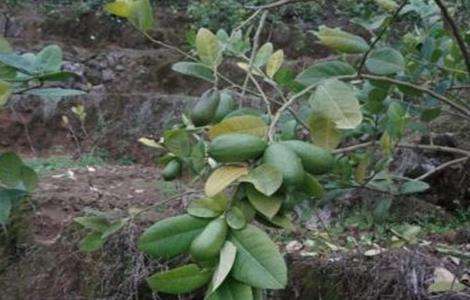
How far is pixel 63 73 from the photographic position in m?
0.88

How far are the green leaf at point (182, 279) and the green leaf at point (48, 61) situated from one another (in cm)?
44

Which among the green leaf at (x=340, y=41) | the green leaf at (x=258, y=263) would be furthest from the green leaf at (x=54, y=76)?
the green leaf at (x=258, y=263)

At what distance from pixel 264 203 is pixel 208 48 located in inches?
11.5

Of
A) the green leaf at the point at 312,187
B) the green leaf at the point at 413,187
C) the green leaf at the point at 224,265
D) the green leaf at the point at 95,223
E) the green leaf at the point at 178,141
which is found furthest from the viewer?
the green leaf at the point at 413,187

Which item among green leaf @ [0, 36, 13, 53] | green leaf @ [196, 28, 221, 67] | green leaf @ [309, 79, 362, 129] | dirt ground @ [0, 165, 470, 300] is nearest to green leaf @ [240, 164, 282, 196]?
green leaf @ [309, 79, 362, 129]

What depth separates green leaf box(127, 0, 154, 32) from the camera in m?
0.87

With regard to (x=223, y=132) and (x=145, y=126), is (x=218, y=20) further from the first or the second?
(x=223, y=132)

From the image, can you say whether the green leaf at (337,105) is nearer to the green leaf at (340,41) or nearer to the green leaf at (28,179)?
the green leaf at (340,41)

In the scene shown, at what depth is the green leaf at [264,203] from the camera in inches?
23.3

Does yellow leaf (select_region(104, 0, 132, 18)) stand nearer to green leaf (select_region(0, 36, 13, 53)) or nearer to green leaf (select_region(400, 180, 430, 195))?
green leaf (select_region(0, 36, 13, 53))

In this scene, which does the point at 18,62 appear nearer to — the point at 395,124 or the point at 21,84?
the point at 21,84

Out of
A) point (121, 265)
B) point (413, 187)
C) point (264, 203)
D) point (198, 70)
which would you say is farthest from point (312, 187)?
point (121, 265)

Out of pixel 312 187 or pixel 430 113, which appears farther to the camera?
pixel 430 113

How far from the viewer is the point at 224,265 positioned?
0.54 meters
